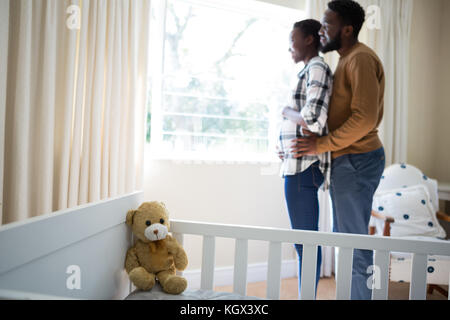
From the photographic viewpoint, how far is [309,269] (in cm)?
97

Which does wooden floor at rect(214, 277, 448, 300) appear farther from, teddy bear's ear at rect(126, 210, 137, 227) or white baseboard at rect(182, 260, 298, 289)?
teddy bear's ear at rect(126, 210, 137, 227)

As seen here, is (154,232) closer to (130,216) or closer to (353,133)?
(130,216)

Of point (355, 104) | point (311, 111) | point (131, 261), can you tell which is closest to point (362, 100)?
point (355, 104)

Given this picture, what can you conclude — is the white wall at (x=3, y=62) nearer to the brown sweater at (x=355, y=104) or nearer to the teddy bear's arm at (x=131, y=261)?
the teddy bear's arm at (x=131, y=261)

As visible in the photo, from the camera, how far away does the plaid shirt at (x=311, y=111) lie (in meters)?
1.18

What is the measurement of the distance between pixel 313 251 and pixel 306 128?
493 millimetres

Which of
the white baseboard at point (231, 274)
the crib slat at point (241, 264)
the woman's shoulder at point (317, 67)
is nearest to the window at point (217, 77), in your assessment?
the white baseboard at point (231, 274)

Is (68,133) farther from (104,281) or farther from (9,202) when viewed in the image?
(104,281)

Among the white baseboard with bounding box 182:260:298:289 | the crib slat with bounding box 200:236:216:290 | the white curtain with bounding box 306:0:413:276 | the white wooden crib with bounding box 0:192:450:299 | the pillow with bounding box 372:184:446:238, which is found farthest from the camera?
the white curtain with bounding box 306:0:413:276

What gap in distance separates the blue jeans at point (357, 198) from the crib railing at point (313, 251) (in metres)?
0.21

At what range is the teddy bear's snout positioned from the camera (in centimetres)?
96

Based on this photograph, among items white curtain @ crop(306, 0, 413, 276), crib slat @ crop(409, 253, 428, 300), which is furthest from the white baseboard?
crib slat @ crop(409, 253, 428, 300)

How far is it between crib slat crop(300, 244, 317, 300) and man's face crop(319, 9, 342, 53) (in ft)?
2.57
